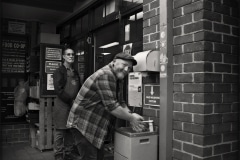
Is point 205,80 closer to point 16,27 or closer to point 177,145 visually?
point 177,145

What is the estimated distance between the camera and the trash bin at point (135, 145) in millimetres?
2082

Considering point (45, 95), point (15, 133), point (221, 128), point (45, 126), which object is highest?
point (45, 95)

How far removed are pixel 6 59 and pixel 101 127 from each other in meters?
4.08

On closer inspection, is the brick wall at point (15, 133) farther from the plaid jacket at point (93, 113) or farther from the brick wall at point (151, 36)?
the brick wall at point (151, 36)

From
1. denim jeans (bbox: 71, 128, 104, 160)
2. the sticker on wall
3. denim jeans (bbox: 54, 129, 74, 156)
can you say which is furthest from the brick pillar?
denim jeans (bbox: 54, 129, 74, 156)

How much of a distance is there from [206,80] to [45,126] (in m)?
3.58

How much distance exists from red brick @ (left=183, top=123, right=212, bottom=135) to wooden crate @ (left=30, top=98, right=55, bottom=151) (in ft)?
10.5

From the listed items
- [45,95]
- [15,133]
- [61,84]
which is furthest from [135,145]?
[15,133]

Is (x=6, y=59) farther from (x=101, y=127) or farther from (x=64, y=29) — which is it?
(x=101, y=127)

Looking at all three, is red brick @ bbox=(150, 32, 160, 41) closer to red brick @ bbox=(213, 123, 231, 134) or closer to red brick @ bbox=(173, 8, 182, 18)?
red brick @ bbox=(173, 8, 182, 18)

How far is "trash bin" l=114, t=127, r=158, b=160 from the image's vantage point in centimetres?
208

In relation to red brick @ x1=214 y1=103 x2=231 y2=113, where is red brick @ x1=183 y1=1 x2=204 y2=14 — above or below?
above

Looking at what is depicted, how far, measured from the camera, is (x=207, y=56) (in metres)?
1.93

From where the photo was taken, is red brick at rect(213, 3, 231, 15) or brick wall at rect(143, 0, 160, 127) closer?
red brick at rect(213, 3, 231, 15)
